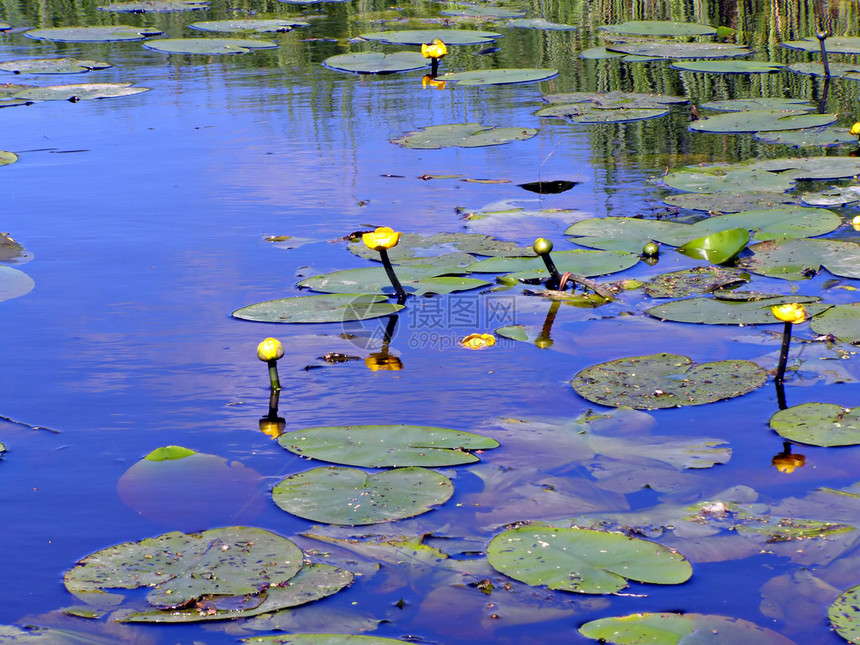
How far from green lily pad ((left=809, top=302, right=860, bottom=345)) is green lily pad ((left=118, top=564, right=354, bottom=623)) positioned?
6.90 feet

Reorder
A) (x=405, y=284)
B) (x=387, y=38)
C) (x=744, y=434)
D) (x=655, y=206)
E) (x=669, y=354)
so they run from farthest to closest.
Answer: (x=387, y=38) < (x=655, y=206) < (x=405, y=284) < (x=669, y=354) < (x=744, y=434)

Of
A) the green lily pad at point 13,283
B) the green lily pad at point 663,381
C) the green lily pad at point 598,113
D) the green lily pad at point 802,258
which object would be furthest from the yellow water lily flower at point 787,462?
the green lily pad at point 598,113

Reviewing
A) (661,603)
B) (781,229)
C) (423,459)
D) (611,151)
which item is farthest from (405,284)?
(611,151)

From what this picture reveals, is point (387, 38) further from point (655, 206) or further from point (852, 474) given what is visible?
point (852, 474)

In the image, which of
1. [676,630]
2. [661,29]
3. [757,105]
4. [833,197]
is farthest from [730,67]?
[676,630]

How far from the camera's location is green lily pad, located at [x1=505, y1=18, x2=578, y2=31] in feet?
36.8

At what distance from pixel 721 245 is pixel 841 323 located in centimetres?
84

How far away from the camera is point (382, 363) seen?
3520 mm

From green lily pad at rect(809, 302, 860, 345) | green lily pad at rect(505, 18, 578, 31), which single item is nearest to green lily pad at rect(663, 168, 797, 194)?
green lily pad at rect(809, 302, 860, 345)

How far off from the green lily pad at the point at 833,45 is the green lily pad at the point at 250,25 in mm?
5559

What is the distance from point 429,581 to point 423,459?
50cm

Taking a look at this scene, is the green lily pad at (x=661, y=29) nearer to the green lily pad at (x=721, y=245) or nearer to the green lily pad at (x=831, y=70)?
the green lily pad at (x=831, y=70)

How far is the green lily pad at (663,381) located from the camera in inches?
121

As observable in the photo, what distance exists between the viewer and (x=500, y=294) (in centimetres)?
406
